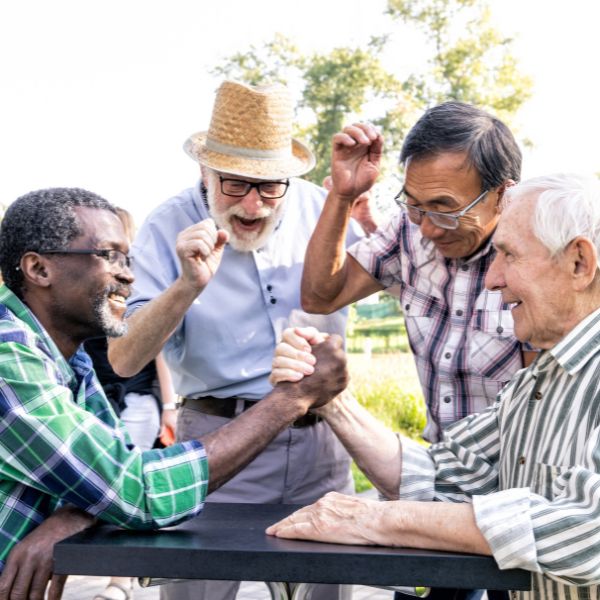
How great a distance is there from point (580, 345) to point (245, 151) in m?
1.68

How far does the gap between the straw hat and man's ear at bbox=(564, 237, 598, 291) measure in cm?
142

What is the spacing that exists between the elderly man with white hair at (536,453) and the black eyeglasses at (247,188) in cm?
96

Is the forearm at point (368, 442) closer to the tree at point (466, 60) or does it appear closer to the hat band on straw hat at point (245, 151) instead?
the hat band on straw hat at point (245, 151)

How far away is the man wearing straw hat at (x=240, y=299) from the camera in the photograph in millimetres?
3404

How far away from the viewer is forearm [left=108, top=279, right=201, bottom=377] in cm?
310

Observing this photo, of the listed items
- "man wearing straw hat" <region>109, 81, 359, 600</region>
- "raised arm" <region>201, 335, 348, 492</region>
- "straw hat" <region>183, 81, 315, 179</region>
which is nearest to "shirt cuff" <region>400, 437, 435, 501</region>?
"raised arm" <region>201, 335, 348, 492</region>

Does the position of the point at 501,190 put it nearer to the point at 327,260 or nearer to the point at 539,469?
the point at 327,260

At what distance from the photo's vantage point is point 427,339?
10.4ft

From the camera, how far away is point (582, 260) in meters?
2.18

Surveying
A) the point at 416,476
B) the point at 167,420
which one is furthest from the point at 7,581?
the point at 167,420

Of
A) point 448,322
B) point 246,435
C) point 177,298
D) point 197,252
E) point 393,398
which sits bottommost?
point 393,398

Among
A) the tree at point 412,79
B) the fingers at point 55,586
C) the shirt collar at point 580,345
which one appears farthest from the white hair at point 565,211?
the tree at point 412,79

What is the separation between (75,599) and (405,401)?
20.9 ft

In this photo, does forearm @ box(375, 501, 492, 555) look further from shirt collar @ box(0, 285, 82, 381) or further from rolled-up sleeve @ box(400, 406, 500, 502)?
shirt collar @ box(0, 285, 82, 381)
